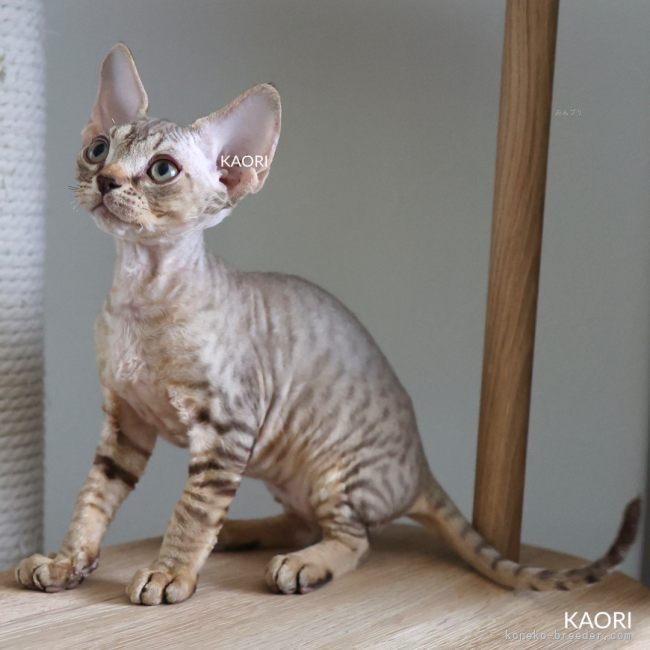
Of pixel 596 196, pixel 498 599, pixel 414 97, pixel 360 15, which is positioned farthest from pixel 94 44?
pixel 498 599

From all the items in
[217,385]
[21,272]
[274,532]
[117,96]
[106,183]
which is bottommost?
[274,532]

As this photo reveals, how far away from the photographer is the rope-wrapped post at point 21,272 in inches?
45.4

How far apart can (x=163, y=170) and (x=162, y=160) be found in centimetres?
1

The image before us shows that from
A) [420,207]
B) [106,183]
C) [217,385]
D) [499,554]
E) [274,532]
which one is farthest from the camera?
[420,207]

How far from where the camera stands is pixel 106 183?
0.91 meters

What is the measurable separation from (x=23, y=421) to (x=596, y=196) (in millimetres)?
1085

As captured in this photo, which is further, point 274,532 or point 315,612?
point 274,532

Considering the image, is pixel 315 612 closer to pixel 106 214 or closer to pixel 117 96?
pixel 106 214

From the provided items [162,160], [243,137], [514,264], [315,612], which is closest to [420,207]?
[514,264]

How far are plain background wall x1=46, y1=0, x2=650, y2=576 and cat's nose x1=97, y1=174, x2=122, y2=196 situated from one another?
70 centimetres

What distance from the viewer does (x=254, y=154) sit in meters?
1.01

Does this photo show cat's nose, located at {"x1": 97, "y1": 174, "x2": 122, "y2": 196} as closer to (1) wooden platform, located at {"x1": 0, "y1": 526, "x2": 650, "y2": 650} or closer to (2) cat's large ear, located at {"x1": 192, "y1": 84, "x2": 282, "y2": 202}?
(2) cat's large ear, located at {"x1": 192, "y1": 84, "x2": 282, "y2": 202}

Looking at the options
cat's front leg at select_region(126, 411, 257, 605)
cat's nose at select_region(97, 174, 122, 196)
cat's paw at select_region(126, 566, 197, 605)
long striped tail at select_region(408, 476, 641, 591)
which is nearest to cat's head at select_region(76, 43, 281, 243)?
cat's nose at select_region(97, 174, 122, 196)

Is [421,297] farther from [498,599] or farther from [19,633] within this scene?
[19,633]
